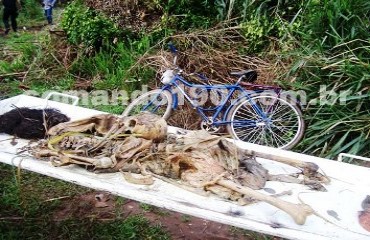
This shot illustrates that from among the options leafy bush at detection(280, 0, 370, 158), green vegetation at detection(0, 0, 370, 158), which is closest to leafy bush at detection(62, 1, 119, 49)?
green vegetation at detection(0, 0, 370, 158)

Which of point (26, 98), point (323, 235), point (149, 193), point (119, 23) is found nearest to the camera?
point (323, 235)

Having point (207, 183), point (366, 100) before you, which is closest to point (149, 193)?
point (207, 183)

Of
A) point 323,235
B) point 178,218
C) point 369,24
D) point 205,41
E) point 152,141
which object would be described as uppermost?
point 369,24

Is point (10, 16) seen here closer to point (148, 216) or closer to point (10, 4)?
point (10, 4)

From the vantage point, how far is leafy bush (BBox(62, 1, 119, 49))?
595 cm

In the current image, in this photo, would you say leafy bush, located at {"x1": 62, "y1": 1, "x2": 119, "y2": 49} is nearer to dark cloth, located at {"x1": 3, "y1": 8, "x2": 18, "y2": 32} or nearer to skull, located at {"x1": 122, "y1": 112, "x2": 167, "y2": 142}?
skull, located at {"x1": 122, "y1": 112, "x2": 167, "y2": 142}

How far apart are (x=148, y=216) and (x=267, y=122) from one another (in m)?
1.66

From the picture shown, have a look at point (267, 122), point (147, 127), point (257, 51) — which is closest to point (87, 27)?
point (257, 51)

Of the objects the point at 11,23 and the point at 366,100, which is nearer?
the point at 366,100

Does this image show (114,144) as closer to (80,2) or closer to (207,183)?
(207,183)

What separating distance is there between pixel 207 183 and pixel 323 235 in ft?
2.36

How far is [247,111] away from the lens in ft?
14.0

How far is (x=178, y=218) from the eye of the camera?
335cm

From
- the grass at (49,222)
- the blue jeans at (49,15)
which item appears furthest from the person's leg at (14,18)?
the grass at (49,222)
